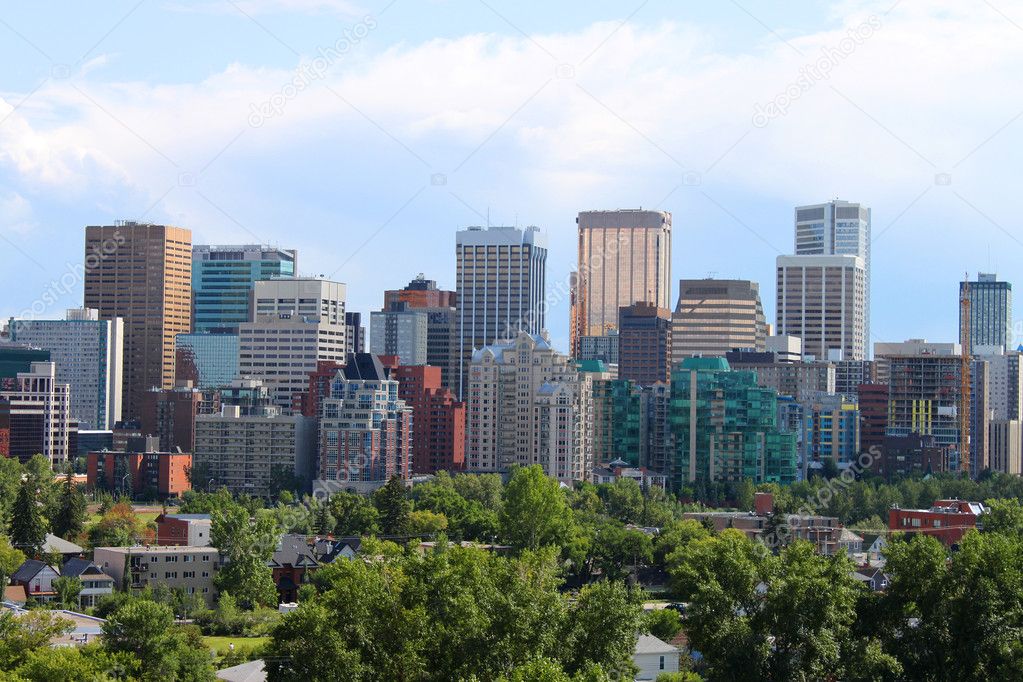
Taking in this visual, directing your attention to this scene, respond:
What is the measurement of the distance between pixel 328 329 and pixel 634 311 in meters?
38.1

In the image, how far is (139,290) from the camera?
172 meters

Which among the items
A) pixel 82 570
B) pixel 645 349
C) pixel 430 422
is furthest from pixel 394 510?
pixel 645 349

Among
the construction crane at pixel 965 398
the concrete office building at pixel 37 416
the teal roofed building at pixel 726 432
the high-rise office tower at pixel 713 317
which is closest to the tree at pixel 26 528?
the concrete office building at pixel 37 416

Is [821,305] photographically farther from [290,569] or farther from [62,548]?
[62,548]

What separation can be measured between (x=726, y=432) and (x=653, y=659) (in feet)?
223

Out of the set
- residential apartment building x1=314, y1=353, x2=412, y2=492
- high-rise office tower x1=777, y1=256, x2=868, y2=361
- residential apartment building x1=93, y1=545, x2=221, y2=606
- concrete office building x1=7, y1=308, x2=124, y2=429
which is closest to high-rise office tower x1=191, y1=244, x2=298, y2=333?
concrete office building x1=7, y1=308, x2=124, y2=429

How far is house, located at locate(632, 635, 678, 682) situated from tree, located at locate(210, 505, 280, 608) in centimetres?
1950

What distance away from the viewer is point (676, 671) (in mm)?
52219

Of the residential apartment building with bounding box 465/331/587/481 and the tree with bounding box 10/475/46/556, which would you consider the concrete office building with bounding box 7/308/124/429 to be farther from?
the tree with bounding box 10/475/46/556

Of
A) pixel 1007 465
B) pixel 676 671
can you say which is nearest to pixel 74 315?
pixel 1007 465

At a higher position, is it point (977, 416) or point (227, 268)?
point (227, 268)

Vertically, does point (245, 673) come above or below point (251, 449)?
below

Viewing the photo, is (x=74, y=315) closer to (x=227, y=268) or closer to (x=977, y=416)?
(x=227, y=268)

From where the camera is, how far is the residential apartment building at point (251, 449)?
11694cm
